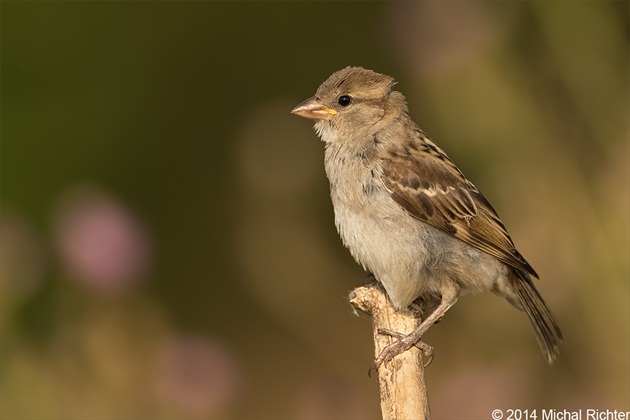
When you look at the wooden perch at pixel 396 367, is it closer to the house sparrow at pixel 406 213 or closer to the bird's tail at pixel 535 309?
the house sparrow at pixel 406 213

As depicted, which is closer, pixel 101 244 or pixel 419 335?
pixel 419 335

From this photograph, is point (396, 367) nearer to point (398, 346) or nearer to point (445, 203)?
point (398, 346)

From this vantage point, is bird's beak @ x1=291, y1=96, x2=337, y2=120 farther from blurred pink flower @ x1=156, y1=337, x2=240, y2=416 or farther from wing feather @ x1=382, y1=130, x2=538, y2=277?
blurred pink flower @ x1=156, y1=337, x2=240, y2=416

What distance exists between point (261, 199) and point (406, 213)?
1470mm

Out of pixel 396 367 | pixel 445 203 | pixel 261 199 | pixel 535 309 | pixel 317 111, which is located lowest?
pixel 396 367

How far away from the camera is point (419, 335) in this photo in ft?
11.7

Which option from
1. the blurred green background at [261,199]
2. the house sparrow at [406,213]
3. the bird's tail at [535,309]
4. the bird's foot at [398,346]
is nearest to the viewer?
the bird's foot at [398,346]

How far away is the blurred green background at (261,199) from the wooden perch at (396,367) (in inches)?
18.1

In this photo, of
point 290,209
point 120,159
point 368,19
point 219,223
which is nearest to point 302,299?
point 290,209

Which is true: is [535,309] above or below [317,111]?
below

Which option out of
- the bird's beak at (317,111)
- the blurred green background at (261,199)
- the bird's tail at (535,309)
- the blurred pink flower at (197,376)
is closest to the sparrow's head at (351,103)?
the bird's beak at (317,111)

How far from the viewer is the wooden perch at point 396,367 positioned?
3000mm

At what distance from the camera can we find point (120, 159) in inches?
235

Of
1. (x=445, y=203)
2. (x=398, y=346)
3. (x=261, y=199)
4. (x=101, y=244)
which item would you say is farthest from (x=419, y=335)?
(x=261, y=199)
